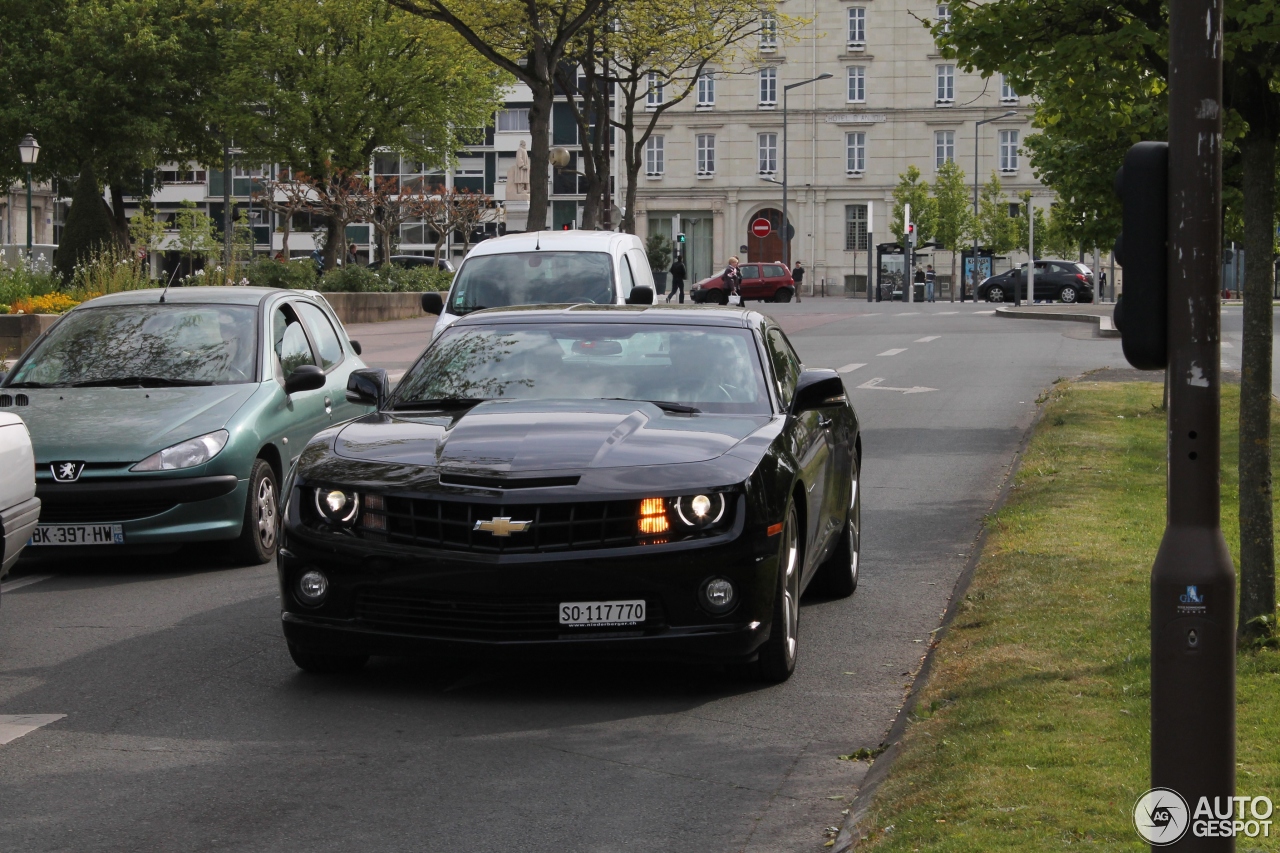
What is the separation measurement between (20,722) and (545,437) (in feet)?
7.49

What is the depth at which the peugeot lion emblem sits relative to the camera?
31.5 feet

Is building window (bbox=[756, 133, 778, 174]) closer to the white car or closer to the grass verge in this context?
the grass verge

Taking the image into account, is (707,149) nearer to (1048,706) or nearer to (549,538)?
(549,538)

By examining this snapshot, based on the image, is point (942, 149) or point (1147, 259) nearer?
point (1147, 259)

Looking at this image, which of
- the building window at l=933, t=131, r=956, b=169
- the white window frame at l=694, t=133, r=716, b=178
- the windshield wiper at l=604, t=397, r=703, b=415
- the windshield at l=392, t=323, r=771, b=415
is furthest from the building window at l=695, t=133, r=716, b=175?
the windshield wiper at l=604, t=397, r=703, b=415

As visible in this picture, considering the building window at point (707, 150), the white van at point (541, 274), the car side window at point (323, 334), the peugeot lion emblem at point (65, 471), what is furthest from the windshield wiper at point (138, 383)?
the building window at point (707, 150)

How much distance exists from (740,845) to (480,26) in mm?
34910

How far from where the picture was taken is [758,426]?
7.48 metres

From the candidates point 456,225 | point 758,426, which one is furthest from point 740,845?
point 456,225

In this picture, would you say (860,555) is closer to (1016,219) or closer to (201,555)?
(201,555)

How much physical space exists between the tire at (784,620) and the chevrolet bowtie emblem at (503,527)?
1.06 m

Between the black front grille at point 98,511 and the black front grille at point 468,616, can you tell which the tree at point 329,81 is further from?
the black front grille at point 468,616

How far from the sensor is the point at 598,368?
799 centimetres

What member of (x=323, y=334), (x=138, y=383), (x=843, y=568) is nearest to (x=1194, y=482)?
(x=843, y=568)
